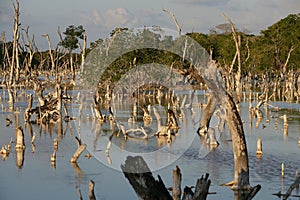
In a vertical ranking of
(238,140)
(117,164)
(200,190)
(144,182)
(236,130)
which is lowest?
(117,164)

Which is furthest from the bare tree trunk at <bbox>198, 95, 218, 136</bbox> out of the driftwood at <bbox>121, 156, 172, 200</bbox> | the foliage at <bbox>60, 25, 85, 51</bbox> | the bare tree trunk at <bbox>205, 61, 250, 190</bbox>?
the foliage at <bbox>60, 25, 85, 51</bbox>

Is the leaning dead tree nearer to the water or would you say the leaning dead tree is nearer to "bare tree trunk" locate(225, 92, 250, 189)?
"bare tree trunk" locate(225, 92, 250, 189)

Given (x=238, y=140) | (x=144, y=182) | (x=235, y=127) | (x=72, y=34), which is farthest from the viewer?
(x=72, y=34)

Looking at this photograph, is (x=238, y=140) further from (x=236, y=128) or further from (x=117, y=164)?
(x=117, y=164)

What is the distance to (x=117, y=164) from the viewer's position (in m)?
27.7

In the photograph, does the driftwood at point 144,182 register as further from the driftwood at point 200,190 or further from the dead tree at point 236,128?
the dead tree at point 236,128

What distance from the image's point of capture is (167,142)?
34375 millimetres

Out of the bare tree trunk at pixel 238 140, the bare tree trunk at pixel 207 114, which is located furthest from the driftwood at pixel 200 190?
the bare tree trunk at pixel 207 114

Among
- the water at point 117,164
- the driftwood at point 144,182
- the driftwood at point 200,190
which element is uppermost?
the driftwood at point 144,182

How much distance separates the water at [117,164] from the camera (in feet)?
73.5

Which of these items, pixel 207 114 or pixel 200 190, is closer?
pixel 200 190

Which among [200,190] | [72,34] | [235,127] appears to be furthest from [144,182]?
[72,34]

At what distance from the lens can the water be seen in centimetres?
2241

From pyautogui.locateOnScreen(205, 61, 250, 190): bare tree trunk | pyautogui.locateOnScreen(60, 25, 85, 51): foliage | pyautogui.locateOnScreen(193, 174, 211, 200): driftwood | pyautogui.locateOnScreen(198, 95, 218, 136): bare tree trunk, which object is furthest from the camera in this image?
pyautogui.locateOnScreen(60, 25, 85, 51): foliage
